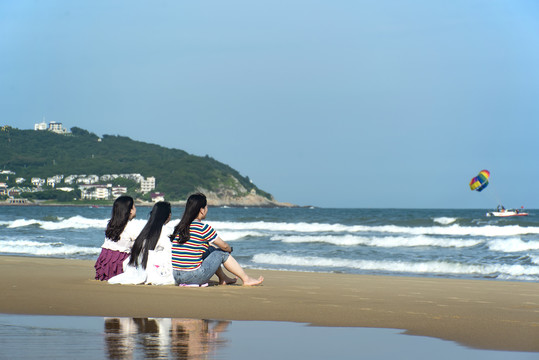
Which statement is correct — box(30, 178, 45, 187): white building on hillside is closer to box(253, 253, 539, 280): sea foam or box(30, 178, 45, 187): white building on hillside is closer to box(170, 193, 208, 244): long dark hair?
box(253, 253, 539, 280): sea foam

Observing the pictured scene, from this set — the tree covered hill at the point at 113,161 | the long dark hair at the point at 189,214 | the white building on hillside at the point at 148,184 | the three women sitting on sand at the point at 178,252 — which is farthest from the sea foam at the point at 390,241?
the white building on hillside at the point at 148,184

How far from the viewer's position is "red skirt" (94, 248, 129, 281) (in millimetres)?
9016

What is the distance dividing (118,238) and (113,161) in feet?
459

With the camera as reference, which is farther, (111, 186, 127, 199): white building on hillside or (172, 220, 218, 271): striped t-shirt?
(111, 186, 127, 199): white building on hillside

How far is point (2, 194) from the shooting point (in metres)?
121

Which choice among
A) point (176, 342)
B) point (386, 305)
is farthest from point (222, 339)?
point (386, 305)

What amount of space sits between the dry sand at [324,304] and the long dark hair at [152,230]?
530mm

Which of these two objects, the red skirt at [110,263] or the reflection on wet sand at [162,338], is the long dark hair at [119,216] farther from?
the reflection on wet sand at [162,338]

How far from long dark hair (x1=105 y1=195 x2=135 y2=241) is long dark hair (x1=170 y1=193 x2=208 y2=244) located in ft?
2.52

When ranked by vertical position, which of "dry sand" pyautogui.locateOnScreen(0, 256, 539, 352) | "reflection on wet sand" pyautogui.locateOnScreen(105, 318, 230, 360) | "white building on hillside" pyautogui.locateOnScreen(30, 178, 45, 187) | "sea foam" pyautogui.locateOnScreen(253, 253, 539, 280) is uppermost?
"white building on hillside" pyautogui.locateOnScreen(30, 178, 45, 187)

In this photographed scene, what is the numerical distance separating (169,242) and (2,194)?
403ft

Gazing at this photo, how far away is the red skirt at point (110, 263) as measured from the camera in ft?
29.6

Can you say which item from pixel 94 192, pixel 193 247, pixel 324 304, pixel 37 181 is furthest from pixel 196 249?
pixel 37 181

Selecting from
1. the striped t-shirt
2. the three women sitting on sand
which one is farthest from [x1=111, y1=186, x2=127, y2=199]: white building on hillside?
the striped t-shirt
